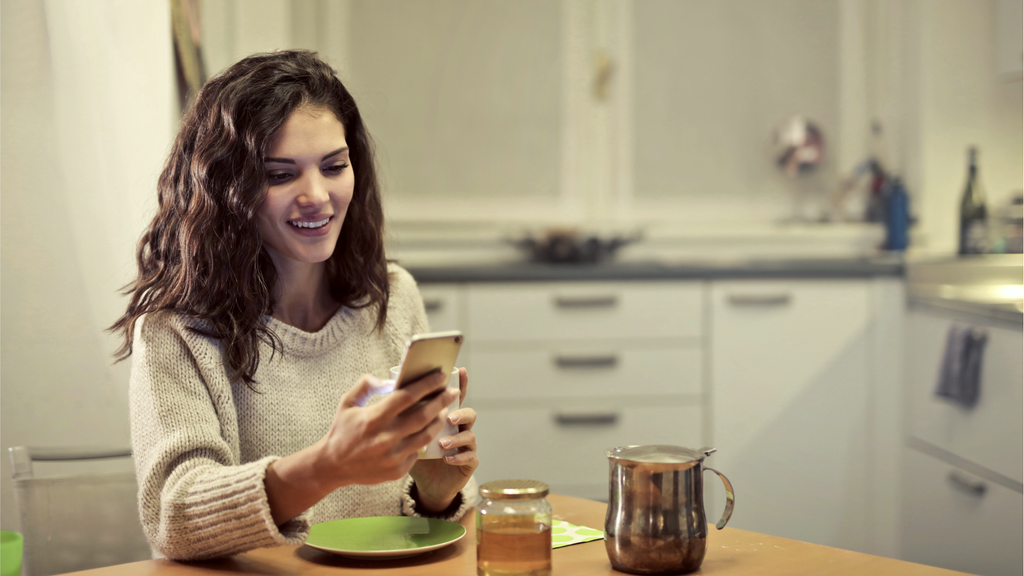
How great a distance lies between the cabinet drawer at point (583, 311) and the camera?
8.77 feet

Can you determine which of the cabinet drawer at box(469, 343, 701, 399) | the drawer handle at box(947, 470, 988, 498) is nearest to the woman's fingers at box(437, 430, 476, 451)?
the cabinet drawer at box(469, 343, 701, 399)

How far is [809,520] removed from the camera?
2.71 m

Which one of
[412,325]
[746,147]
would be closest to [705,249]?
[746,147]

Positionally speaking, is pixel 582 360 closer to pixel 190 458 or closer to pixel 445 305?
pixel 445 305

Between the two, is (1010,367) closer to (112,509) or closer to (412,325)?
(412,325)

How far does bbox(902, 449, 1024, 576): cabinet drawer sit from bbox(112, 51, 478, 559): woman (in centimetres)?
152

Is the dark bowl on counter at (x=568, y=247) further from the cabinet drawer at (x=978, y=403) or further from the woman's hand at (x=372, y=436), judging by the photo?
the woman's hand at (x=372, y=436)

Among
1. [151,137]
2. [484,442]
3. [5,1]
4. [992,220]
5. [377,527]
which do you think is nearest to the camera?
[377,527]

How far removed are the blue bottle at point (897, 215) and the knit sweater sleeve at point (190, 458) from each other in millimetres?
2599

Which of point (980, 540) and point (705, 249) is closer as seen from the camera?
point (980, 540)

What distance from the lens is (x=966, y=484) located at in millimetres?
2264

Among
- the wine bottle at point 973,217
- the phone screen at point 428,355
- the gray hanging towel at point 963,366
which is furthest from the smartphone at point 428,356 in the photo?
the wine bottle at point 973,217

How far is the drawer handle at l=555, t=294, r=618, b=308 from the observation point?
2.68 metres

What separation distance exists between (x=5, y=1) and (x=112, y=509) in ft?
2.76
